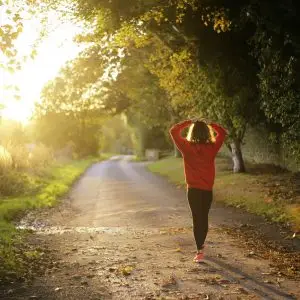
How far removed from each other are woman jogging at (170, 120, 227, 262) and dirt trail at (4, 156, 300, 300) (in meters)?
0.67

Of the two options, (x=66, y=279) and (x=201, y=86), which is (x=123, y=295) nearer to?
(x=66, y=279)

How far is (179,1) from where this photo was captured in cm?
1703

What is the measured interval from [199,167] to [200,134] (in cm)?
52

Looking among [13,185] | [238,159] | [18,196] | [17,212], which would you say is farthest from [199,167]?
[238,159]

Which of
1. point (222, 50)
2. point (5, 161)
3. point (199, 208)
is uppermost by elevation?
point (222, 50)

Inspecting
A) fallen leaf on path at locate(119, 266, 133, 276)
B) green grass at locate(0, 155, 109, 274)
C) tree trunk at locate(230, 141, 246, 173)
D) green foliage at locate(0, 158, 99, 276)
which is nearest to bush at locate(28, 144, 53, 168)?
green foliage at locate(0, 158, 99, 276)

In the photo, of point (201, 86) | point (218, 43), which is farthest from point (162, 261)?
point (201, 86)

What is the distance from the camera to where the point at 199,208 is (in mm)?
8070

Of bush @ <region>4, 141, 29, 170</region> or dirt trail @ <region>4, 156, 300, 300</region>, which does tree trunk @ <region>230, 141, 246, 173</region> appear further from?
dirt trail @ <region>4, 156, 300, 300</region>

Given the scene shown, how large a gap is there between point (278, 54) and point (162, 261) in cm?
1068

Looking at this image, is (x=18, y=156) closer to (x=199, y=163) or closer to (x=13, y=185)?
(x=13, y=185)

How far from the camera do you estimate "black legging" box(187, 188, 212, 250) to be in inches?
316

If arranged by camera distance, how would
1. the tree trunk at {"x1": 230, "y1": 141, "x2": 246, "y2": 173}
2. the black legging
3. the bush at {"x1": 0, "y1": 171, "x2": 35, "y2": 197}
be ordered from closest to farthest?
A: 1. the black legging
2. the bush at {"x1": 0, "y1": 171, "x2": 35, "y2": 197}
3. the tree trunk at {"x1": 230, "y1": 141, "x2": 246, "y2": 173}

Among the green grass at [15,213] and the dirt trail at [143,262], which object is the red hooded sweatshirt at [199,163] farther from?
the green grass at [15,213]
